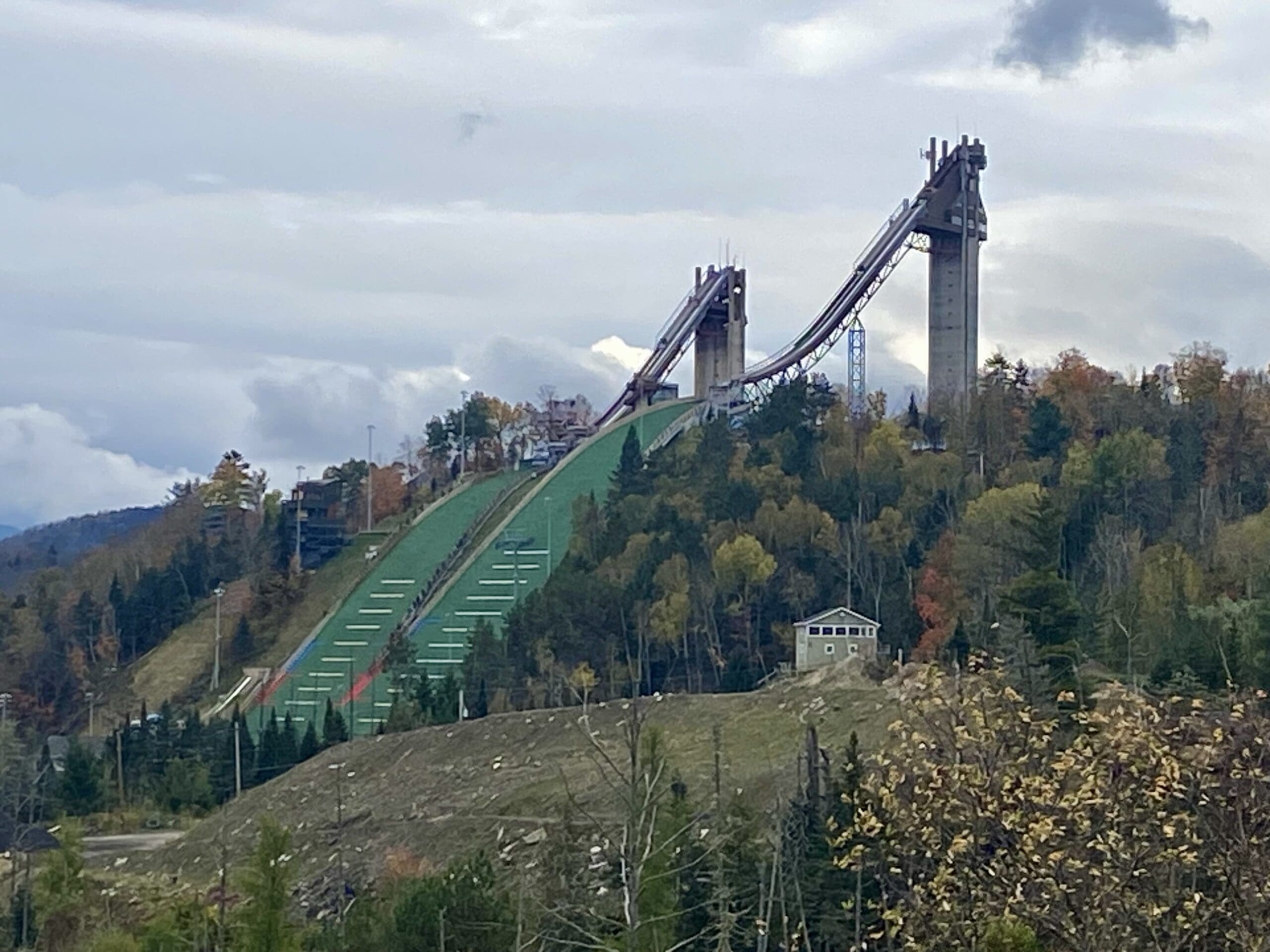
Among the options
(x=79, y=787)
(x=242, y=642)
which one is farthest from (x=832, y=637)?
(x=242, y=642)

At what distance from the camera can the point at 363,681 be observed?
68938 millimetres

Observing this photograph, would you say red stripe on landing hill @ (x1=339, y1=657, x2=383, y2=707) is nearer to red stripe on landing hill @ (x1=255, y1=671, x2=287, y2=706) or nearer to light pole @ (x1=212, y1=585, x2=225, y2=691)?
red stripe on landing hill @ (x1=255, y1=671, x2=287, y2=706)

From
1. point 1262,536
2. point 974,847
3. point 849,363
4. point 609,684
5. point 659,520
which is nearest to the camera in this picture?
point 974,847

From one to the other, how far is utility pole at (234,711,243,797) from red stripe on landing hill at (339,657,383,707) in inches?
313

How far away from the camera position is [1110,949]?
15211 mm

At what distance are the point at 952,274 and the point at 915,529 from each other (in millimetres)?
17433

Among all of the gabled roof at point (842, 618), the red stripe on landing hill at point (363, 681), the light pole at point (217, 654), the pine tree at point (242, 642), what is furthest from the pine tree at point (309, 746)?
the pine tree at point (242, 642)

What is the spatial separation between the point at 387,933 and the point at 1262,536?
101 feet

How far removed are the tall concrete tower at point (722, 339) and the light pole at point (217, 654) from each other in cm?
2080

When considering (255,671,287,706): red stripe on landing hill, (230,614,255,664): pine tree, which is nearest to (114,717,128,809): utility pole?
(255,671,287,706): red stripe on landing hill

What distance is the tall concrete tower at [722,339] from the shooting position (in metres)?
86.4

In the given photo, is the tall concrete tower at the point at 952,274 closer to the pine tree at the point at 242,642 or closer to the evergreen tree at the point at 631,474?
the evergreen tree at the point at 631,474

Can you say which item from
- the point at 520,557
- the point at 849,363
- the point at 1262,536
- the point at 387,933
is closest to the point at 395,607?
the point at 520,557

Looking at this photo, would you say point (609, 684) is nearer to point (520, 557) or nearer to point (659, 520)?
point (659, 520)
